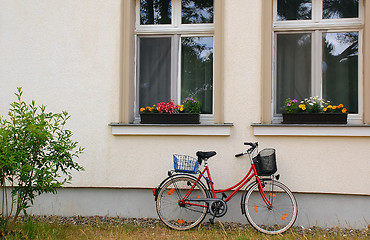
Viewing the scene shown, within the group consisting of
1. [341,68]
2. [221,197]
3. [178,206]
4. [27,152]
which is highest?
[341,68]

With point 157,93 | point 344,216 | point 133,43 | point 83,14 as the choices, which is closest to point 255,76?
point 157,93

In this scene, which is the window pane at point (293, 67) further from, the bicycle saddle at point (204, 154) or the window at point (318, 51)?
the bicycle saddle at point (204, 154)

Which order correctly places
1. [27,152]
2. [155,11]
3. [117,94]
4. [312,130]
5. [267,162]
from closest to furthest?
[27,152], [267,162], [312,130], [117,94], [155,11]

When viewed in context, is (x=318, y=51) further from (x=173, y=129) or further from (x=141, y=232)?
(x=141, y=232)

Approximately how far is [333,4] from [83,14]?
3657 millimetres

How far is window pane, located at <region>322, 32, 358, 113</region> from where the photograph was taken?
5.41 meters

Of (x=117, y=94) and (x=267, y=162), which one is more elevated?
(x=117, y=94)

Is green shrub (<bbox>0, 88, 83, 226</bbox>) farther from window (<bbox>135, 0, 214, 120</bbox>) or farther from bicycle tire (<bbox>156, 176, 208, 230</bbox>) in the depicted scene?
window (<bbox>135, 0, 214, 120</bbox>)

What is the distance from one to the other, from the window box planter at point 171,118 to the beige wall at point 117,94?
236 millimetres

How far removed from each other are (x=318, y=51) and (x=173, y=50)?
2.13 meters

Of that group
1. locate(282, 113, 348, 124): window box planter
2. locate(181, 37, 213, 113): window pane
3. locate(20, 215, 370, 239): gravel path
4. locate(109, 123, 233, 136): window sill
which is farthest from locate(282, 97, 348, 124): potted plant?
locate(20, 215, 370, 239): gravel path

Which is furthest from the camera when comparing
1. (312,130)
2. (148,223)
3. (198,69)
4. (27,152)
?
(198,69)

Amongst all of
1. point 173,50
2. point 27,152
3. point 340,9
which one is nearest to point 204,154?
point 173,50

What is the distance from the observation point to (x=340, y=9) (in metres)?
5.50
